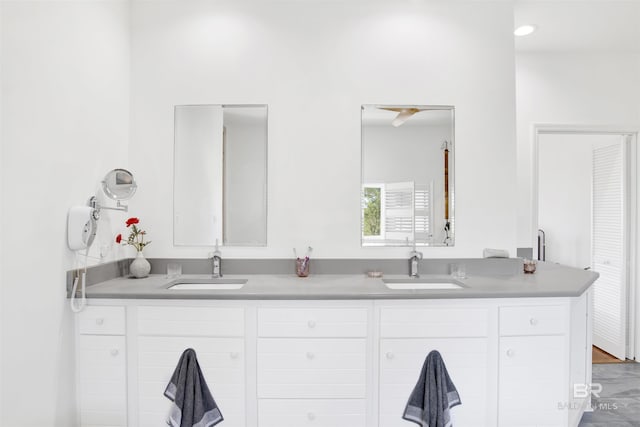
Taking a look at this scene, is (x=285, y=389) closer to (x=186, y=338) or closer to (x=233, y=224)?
(x=186, y=338)

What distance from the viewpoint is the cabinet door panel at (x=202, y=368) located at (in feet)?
5.95

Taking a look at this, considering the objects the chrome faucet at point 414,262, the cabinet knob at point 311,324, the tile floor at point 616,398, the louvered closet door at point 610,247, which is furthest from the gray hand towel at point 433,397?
the louvered closet door at point 610,247

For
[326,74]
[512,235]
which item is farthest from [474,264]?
[326,74]

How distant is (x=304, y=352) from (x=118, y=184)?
4.52 ft

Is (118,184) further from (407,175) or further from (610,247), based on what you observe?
(610,247)

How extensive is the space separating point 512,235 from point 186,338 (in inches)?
81.9

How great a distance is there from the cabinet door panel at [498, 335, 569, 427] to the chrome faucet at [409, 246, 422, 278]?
615mm

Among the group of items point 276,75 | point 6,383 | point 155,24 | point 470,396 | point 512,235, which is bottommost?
point 470,396

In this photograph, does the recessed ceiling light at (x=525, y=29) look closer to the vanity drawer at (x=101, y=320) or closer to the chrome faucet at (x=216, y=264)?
the chrome faucet at (x=216, y=264)

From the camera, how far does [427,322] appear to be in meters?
1.84

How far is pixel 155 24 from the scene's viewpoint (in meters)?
2.35

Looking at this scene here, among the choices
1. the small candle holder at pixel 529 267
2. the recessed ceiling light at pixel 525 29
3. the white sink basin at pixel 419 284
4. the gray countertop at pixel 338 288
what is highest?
the recessed ceiling light at pixel 525 29

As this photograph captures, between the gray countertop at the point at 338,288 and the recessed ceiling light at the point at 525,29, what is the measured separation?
178cm

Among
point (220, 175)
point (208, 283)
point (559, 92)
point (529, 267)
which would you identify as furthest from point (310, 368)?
point (559, 92)
